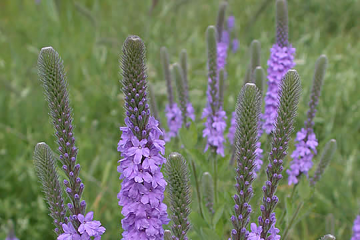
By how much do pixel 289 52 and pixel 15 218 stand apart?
308 cm

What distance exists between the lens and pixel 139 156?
5.88 ft

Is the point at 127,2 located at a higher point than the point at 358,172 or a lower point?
higher

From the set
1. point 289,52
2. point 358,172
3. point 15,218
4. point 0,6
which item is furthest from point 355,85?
point 0,6

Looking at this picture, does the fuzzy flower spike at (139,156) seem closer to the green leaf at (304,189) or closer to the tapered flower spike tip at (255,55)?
the green leaf at (304,189)

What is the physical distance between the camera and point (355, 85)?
245 inches

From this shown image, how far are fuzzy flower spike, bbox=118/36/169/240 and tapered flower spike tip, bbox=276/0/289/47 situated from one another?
1.78m

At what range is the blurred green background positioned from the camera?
4.29 metres

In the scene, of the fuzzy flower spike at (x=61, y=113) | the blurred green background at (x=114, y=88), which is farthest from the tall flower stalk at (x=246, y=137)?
the fuzzy flower spike at (x=61, y=113)

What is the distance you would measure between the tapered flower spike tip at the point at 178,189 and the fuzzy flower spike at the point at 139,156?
37 mm

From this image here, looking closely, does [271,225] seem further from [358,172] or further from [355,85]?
[355,85]

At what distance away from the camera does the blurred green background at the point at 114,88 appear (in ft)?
14.1

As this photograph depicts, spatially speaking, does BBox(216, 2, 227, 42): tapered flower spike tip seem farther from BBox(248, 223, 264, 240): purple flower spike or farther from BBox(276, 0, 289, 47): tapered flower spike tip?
BBox(248, 223, 264, 240): purple flower spike

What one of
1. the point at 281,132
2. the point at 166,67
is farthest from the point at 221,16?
the point at 281,132

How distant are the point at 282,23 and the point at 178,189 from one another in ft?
6.37
